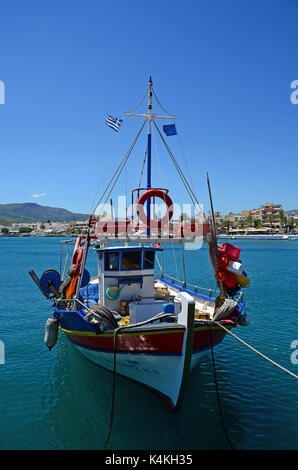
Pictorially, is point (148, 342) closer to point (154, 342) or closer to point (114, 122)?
point (154, 342)

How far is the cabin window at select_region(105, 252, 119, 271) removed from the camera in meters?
13.1

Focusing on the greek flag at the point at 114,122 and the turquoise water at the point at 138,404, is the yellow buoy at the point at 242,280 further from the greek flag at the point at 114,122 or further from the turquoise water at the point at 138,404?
the greek flag at the point at 114,122

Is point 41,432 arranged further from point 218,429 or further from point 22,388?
point 218,429

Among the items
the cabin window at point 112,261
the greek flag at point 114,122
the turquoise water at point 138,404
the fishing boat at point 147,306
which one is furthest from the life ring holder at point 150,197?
the turquoise water at point 138,404

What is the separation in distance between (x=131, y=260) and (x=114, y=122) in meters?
7.07

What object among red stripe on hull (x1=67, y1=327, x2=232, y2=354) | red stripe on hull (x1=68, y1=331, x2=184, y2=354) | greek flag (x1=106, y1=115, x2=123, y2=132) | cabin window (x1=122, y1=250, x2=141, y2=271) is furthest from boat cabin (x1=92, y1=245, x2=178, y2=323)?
greek flag (x1=106, y1=115, x2=123, y2=132)

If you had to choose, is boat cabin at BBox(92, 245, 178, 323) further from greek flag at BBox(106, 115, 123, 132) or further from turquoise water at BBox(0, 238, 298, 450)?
greek flag at BBox(106, 115, 123, 132)

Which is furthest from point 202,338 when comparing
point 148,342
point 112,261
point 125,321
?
point 112,261

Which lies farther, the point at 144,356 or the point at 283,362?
the point at 283,362
